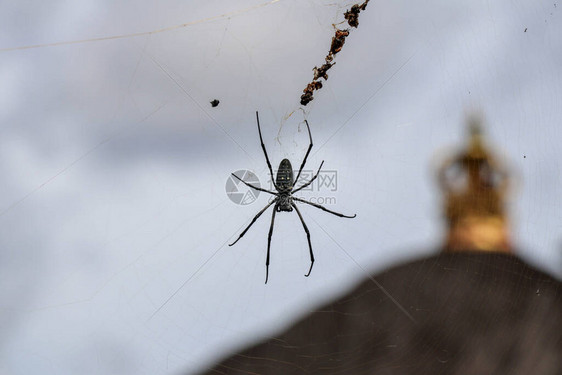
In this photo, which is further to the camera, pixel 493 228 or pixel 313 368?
pixel 493 228

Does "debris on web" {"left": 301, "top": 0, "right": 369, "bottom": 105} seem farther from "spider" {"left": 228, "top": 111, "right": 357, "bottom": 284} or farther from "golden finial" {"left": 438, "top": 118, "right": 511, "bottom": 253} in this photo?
"golden finial" {"left": 438, "top": 118, "right": 511, "bottom": 253}

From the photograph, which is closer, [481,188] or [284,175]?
[284,175]

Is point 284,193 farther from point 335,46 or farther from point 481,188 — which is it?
point 481,188

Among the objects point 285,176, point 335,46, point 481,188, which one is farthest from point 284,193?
point 481,188

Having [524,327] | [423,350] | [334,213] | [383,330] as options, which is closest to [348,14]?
[334,213]

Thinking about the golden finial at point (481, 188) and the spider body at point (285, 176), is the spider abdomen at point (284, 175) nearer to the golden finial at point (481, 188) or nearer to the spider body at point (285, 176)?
the spider body at point (285, 176)

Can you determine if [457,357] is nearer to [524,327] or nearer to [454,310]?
[524,327]

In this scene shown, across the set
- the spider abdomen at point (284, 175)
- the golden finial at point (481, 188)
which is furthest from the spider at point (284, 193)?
the golden finial at point (481, 188)

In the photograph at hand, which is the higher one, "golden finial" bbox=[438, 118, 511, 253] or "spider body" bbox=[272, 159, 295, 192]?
"golden finial" bbox=[438, 118, 511, 253]

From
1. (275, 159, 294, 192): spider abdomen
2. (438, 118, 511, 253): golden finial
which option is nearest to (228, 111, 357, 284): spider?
(275, 159, 294, 192): spider abdomen

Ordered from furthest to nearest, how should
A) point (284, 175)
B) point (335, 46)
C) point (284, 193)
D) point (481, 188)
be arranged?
point (481, 188), point (284, 193), point (284, 175), point (335, 46)

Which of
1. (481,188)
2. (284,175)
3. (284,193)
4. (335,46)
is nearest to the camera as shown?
(335,46)
